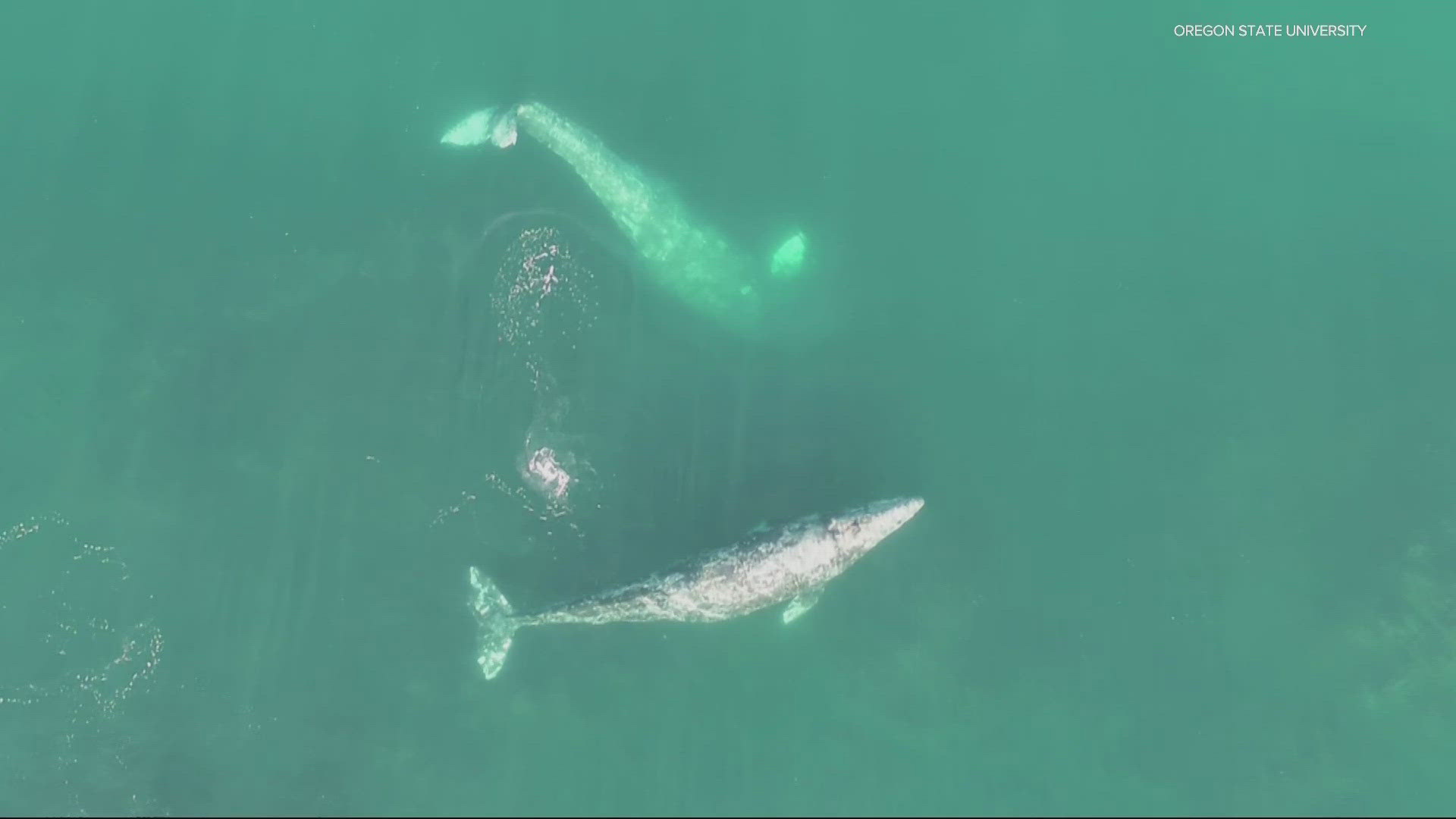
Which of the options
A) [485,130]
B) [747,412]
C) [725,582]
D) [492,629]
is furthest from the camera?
[485,130]

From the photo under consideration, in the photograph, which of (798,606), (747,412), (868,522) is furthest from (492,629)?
(868,522)

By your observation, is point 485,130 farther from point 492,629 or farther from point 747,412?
point 492,629

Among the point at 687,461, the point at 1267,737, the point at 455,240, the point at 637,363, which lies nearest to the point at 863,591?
the point at 687,461

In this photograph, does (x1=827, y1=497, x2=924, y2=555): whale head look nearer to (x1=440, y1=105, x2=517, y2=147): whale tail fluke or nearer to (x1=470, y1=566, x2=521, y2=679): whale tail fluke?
(x1=470, y1=566, x2=521, y2=679): whale tail fluke

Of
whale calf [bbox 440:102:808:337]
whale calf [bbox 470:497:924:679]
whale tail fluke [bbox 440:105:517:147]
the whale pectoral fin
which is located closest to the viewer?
whale calf [bbox 470:497:924:679]

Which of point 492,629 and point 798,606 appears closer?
point 492,629

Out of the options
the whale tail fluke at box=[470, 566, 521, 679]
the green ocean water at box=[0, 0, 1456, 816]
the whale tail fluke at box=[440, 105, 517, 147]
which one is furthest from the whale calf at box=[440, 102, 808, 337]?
the whale tail fluke at box=[470, 566, 521, 679]
